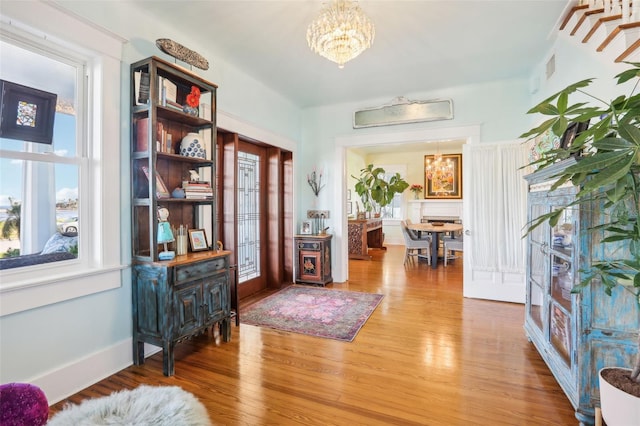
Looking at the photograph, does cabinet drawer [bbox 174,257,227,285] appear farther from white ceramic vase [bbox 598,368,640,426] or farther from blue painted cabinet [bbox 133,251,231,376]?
white ceramic vase [bbox 598,368,640,426]

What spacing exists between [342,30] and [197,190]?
178cm

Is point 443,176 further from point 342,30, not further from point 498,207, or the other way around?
point 342,30

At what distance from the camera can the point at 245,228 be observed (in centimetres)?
436

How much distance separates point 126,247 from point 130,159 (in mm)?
707

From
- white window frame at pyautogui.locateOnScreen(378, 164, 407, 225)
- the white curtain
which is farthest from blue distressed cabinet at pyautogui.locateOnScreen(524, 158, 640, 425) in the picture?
white window frame at pyautogui.locateOnScreen(378, 164, 407, 225)

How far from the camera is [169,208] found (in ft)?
9.43

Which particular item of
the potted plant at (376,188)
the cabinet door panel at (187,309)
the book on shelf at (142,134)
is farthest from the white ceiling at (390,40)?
the potted plant at (376,188)

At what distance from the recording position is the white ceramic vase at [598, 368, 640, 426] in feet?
4.44

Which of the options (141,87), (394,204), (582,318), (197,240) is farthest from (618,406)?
(394,204)

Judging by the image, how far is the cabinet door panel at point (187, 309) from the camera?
7.85 feet

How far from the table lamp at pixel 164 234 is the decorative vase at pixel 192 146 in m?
0.54

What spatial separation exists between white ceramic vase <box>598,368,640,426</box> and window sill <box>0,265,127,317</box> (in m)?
3.09

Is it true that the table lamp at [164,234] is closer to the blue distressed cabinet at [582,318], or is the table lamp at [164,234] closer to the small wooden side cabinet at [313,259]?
the small wooden side cabinet at [313,259]

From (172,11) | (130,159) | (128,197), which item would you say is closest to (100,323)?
(128,197)
